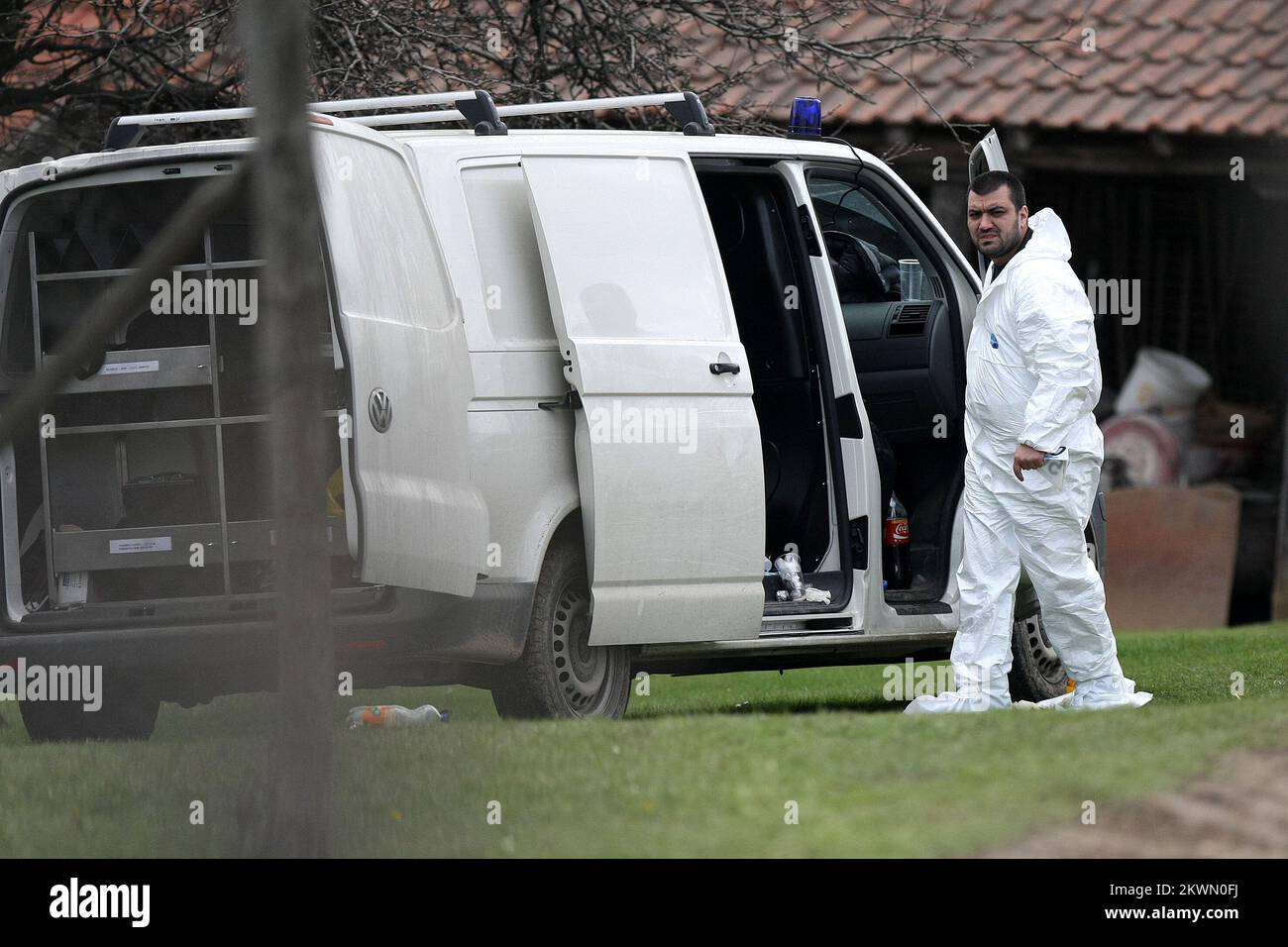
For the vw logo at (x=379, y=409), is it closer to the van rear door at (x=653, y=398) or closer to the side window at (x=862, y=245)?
the van rear door at (x=653, y=398)

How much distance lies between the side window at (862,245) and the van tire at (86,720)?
10.5ft

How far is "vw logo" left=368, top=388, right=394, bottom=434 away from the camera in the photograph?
650 centimetres

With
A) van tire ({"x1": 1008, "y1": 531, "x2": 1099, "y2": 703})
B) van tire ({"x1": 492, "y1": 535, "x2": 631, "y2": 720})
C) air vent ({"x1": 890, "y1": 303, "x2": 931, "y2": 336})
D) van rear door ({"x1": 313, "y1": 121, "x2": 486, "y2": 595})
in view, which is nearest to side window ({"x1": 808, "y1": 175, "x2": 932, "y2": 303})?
air vent ({"x1": 890, "y1": 303, "x2": 931, "y2": 336})

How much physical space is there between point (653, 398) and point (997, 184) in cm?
158

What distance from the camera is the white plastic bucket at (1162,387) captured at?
50.6ft

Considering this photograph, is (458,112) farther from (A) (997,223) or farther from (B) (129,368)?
(A) (997,223)

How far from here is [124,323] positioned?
742 centimetres

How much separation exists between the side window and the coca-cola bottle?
87cm

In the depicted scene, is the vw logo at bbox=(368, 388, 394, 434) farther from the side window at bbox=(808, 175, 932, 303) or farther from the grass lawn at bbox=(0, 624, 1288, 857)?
the side window at bbox=(808, 175, 932, 303)

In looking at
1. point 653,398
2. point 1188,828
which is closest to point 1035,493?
point 653,398

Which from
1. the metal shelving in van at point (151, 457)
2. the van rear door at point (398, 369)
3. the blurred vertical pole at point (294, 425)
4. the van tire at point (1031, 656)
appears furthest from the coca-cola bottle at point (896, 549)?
the blurred vertical pole at point (294, 425)

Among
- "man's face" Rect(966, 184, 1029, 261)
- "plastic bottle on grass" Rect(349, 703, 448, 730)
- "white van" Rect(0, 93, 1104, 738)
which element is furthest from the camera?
"man's face" Rect(966, 184, 1029, 261)

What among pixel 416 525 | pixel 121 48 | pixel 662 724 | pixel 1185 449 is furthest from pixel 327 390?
pixel 1185 449
